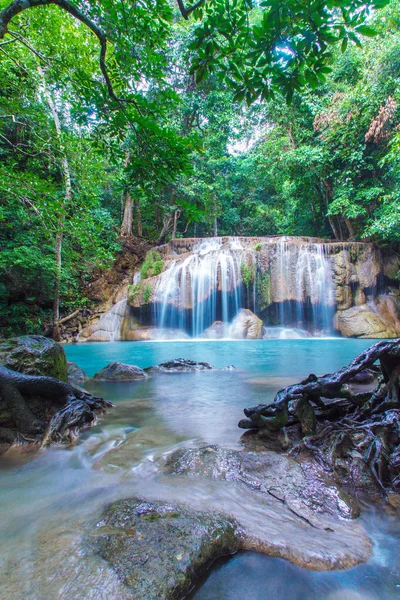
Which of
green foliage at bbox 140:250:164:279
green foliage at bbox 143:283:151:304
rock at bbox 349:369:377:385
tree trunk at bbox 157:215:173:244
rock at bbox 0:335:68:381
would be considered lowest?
rock at bbox 349:369:377:385

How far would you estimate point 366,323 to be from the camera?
14.5 meters

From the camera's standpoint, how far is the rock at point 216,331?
15863 mm

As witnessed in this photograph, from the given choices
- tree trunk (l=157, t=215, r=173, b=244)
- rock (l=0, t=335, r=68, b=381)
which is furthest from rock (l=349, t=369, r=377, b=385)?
tree trunk (l=157, t=215, r=173, b=244)

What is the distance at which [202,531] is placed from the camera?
4.92 feet

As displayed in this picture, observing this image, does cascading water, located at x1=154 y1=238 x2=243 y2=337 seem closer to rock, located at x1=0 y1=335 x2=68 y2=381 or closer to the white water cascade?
the white water cascade

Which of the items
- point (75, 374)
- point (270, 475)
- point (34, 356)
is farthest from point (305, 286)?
point (270, 475)

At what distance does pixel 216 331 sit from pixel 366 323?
726 centimetres

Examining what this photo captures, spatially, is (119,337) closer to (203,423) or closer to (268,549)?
(203,423)

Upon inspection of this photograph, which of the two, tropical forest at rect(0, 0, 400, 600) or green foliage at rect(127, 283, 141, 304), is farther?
green foliage at rect(127, 283, 141, 304)

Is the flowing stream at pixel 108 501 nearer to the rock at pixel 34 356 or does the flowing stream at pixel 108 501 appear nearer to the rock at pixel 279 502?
the rock at pixel 279 502

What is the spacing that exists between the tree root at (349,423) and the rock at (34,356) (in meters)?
2.52

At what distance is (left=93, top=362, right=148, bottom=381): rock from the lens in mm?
6145

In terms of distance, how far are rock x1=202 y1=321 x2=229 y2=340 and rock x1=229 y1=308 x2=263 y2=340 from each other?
0.45 metres

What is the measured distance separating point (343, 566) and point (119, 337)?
632 inches
